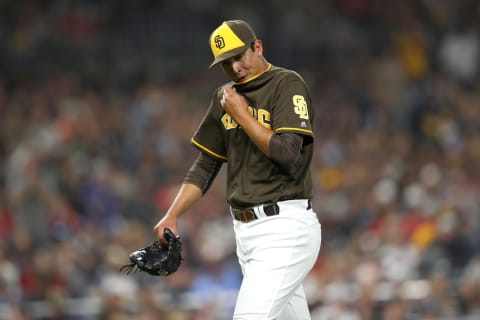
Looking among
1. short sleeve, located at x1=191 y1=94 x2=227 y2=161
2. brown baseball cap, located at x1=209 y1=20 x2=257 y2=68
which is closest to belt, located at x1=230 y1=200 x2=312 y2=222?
short sleeve, located at x1=191 y1=94 x2=227 y2=161

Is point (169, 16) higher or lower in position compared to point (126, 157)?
higher

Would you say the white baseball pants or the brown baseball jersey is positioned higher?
the brown baseball jersey

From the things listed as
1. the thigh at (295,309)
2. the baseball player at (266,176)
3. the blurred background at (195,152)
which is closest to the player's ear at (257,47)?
the baseball player at (266,176)

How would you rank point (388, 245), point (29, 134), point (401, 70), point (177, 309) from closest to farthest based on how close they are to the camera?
1. point (177, 309)
2. point (388, 245)
3. point (29, 134)
4. point (401, 70)

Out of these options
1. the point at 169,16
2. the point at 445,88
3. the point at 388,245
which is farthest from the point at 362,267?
the point at 169,16

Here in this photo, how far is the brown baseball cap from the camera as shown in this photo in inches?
202

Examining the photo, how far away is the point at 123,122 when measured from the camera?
1354cm

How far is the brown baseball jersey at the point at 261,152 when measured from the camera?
201 inches

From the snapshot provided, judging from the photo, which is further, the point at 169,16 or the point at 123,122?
the point at 169,16

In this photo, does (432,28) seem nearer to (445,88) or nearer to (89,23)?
(445,88)

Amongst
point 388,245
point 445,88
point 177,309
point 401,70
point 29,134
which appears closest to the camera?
point 177,309

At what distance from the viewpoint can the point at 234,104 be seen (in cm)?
505

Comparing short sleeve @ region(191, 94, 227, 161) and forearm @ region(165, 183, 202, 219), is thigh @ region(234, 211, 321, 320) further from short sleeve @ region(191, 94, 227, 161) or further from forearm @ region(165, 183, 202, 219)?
short sleeve @ region(191, 94, 227, 161)

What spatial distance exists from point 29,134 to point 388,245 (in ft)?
15.3
